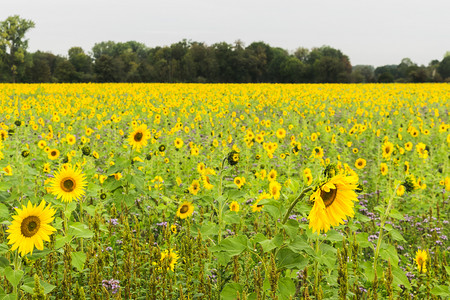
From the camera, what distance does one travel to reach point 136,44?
123m

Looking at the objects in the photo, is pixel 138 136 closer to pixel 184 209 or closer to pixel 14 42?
pixel 184 209

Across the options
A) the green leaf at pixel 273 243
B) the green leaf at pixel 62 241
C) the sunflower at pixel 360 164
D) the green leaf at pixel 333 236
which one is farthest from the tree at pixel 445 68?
the green leaf at pixel 62 241

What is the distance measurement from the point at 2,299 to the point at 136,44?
429ft

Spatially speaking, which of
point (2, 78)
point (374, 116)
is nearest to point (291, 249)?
point (374, 116)

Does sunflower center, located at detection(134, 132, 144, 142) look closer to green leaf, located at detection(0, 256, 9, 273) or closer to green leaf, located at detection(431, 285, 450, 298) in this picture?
green leaf, located at detection(0, 256, 9, 273)

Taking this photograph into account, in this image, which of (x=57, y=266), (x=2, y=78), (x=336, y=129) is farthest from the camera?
(x=2, y=78)

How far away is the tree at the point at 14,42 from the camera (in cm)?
5853

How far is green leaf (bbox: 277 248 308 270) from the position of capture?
1.71 m

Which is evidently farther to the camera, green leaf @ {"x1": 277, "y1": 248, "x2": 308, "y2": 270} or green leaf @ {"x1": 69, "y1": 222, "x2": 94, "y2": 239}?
green leaf @ {"x1": 69, "y1": 222, "x2": 94, "y2": 239}

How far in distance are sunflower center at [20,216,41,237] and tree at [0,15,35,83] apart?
6664 centimetres

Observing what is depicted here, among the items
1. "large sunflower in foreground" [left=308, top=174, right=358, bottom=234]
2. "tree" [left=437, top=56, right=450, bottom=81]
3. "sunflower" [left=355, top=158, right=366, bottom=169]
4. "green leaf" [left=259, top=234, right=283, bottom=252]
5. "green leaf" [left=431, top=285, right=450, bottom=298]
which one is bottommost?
"green leaf" [left=431, top=285, right=450, bottom=298]

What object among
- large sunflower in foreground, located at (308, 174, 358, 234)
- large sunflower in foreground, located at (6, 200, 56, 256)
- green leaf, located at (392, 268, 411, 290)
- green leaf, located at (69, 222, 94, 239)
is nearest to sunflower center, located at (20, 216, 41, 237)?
large sunflower in foreground, located at (6, 200, 56, 256)

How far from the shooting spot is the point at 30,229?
1.96m

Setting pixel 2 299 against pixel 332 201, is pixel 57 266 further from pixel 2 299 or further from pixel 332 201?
pixel 332 201
